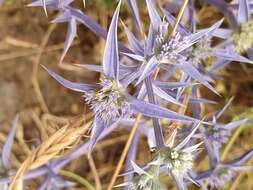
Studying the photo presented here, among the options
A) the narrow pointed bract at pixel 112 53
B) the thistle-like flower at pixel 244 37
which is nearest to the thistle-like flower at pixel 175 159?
the narrow pointed bract at pixel 112 53

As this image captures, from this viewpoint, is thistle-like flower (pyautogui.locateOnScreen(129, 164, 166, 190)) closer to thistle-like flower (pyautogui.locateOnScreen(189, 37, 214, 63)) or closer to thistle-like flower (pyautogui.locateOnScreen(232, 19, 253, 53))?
thistle-like flower (pyautogui.locateOnScreen(189, 37, 214, 63))

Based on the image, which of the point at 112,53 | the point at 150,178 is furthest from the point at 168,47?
the point at 150,178

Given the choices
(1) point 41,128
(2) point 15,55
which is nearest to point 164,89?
(1) point 41,128

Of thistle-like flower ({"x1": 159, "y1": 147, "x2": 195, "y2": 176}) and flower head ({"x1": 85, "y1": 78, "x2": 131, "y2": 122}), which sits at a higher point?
flower head ({"x1": 85, "y1": 78, "x2": 131, "y2": 122})

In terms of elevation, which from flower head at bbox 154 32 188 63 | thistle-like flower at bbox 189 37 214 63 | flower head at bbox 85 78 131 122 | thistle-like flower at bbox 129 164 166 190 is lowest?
thistle-like flower at bbox 129 164 166 190

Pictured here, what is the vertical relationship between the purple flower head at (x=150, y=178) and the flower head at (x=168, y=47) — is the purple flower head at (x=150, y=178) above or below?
below

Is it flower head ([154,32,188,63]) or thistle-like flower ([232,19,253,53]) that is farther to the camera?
thistle-like flower ([232,19,253,53])

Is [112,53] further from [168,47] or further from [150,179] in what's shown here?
[150,179]

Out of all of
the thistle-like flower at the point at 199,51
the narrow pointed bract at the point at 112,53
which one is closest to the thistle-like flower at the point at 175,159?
the narrow pointed bract at the point at 112,53

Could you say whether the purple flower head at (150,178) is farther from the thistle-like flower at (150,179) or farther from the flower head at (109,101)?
the flower head at (109,101)

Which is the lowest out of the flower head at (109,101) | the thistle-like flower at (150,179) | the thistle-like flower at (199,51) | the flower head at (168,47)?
the thistle-like flower at (150,179)

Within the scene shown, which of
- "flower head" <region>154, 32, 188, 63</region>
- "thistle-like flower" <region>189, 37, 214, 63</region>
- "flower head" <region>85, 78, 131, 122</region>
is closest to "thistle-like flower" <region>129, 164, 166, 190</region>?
"flower head" <region>85, 78, 131, 122</region>

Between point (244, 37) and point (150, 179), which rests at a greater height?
point (244, 37)

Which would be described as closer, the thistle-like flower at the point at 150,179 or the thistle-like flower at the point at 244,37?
the thistle-like flower at the point at 150,179
